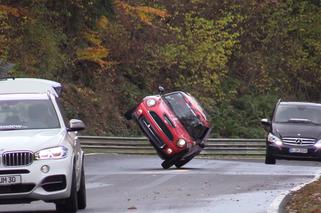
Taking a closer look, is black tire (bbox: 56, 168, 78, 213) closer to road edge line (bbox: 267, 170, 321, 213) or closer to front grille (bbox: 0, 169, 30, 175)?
front grille (bbox: 0, 169, 30, 175)

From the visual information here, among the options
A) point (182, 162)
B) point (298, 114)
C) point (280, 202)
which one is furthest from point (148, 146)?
point (280, 202)

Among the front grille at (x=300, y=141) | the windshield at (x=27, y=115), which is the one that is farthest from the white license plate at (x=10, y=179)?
the front grille at (x=300, y=141)

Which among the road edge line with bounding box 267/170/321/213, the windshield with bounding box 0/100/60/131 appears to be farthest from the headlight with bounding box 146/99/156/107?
the windshield with bounding box 0/100/60/131

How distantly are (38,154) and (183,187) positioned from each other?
18.4 ft

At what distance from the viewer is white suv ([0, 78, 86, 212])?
12.9m

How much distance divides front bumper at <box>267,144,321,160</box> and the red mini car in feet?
8.62

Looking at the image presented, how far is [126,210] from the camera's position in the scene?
1395cm

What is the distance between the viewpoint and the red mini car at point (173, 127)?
24.4m

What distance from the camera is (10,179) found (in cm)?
1289

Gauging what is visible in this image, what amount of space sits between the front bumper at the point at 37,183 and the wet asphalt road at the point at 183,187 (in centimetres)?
112

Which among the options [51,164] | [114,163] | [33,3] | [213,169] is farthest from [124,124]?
[51,164]

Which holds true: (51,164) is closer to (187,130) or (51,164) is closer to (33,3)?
(187,130)

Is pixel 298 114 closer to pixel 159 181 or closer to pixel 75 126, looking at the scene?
pixel 159 181

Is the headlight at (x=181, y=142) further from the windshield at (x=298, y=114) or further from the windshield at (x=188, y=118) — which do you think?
the windshield at (x=298, y=114)
